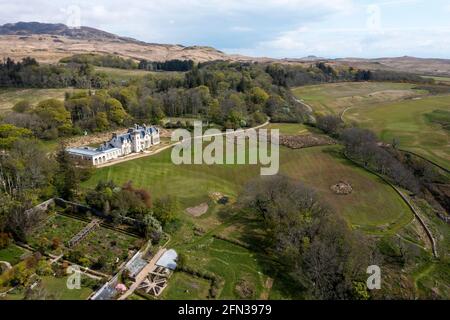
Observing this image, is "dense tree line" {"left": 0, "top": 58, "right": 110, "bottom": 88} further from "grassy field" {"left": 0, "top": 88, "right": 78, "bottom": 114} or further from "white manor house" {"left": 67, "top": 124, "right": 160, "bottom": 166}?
"white manor house" {"left": 67, "top": 124, "right": 160, "bottom": 166}

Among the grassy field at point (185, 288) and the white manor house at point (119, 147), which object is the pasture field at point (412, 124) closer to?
the white manor house at point (119, 147)

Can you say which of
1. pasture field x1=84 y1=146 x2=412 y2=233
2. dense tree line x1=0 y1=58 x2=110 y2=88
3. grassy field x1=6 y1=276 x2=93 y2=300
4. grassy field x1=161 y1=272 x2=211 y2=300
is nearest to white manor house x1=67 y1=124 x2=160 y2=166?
pasture field x1=84 y1=146 x2=412 y2=233

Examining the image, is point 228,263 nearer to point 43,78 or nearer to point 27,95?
point 27,95

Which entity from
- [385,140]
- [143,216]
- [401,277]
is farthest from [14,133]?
[385,140]

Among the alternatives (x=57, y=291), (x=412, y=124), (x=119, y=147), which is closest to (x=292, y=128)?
(x=412, y=124)

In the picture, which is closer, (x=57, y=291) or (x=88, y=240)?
(x=57, y=291)

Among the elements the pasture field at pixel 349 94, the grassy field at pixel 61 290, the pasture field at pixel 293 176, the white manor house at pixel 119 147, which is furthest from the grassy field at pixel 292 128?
the grassy field at pixel 61 290
